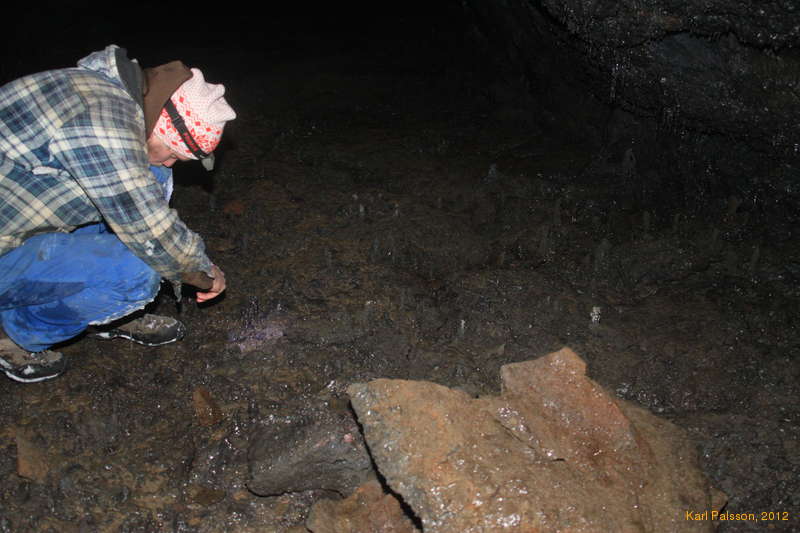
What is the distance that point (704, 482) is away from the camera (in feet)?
7.32

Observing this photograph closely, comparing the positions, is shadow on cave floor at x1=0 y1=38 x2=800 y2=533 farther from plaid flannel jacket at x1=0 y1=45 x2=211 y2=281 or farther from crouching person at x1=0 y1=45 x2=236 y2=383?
plaid flannel jacket at x1=0 y1=45 x2=211 y2=281

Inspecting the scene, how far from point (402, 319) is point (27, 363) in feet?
6.12

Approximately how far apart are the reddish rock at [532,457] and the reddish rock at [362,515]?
264 mm

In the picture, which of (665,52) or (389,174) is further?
(389,174)

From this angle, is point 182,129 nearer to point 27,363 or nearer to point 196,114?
point 196,114

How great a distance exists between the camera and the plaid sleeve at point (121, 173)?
204 centimetres

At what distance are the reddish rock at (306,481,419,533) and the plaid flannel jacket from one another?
3.91 feet

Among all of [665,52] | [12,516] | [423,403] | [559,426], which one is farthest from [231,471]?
[665,52]

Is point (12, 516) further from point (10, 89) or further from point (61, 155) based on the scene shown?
point (10, 89)

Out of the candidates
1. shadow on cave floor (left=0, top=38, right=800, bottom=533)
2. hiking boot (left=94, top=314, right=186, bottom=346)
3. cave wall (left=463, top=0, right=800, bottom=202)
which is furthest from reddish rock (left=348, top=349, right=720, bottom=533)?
cave wall (left=463, top=0, right=800, bottom=202)

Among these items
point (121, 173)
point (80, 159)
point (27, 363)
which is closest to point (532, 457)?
point (121, 173)

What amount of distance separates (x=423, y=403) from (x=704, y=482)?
1119mm

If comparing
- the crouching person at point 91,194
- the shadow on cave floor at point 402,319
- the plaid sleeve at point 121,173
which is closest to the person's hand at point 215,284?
the crouching person at point 91,194

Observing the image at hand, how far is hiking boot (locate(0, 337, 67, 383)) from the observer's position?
2.71m
